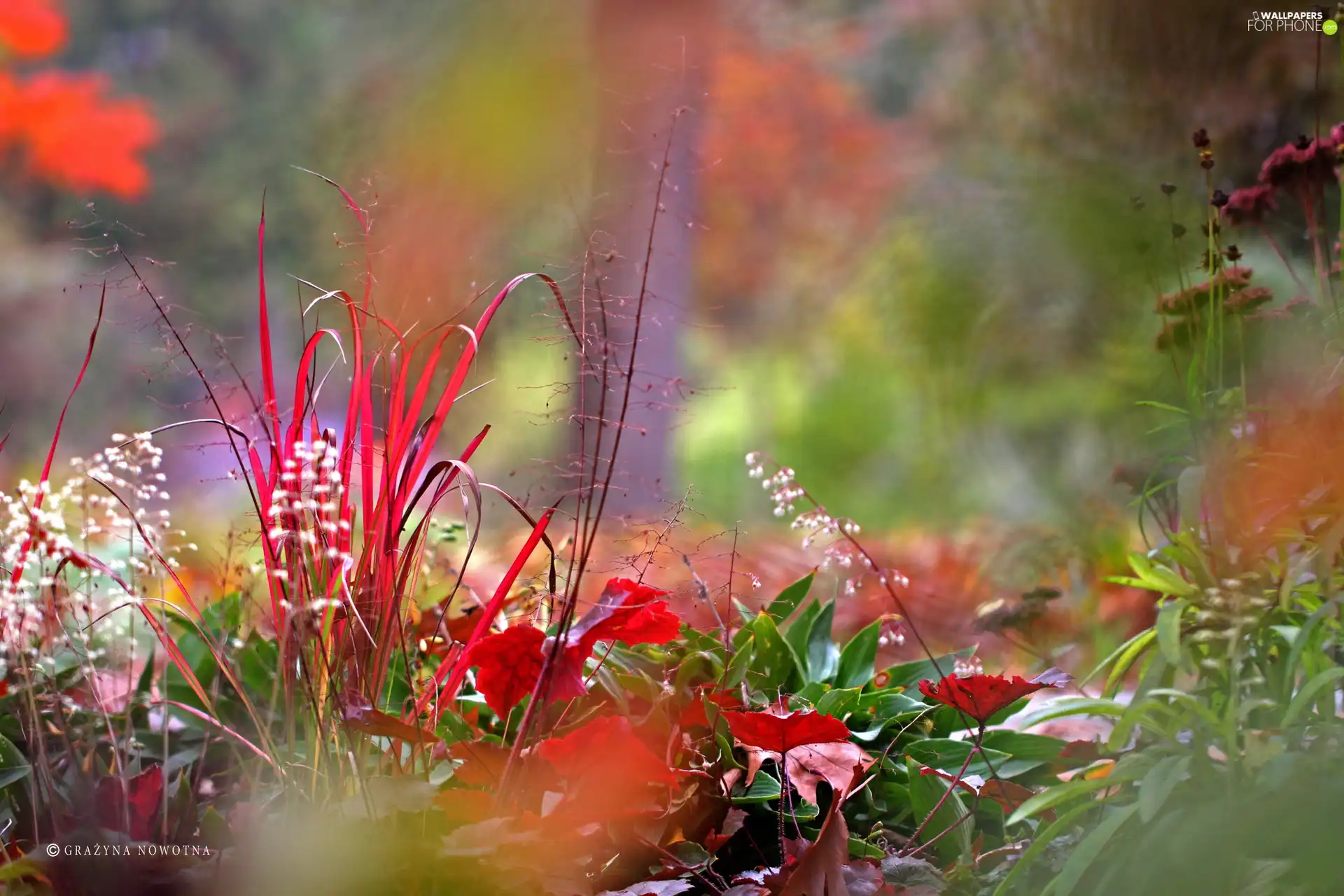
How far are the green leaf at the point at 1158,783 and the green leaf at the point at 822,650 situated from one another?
0.39m

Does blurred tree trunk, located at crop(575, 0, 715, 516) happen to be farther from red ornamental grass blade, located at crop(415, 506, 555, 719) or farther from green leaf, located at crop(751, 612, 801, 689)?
red ornamental grass blade, located at crop(415, 506, 555, 719)

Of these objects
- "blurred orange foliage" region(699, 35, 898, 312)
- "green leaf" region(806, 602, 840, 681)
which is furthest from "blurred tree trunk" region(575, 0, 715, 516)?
"green leaf" region(806, 602, 840, 681)

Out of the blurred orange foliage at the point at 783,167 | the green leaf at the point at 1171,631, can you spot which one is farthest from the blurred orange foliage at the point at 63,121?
the green leaf at the point at 1171,631

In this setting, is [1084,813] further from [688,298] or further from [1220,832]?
[688,298]

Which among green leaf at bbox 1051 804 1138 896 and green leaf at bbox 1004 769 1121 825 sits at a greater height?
green leaf at bbox 1004 769 1121 825

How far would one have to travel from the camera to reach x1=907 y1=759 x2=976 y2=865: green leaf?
89 cm

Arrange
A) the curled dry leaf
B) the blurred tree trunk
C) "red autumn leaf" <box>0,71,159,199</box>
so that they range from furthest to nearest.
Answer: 1. "red autumn leaf" <box>0,71,159,199</box>
2. the blurred tree trunk
3. the curled dry leaf

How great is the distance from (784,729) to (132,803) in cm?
59

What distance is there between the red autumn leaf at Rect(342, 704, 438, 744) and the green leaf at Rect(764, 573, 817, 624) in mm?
461

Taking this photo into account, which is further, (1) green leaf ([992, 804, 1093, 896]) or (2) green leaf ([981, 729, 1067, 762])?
(2) green leaf ([981, 729, 1067, 762])

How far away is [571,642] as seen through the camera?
793 millimetres

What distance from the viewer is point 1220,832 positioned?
57 centimetres

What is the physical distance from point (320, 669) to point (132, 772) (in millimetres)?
384

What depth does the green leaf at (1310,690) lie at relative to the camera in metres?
0.73
